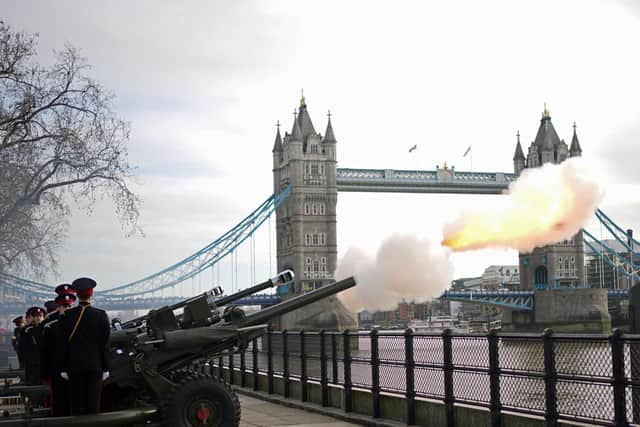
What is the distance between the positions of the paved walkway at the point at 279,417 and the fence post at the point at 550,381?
12.9 feet

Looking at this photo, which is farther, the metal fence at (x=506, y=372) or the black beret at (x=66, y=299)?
the black beret at (x=66, y=299)

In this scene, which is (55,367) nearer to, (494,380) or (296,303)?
(296,303)

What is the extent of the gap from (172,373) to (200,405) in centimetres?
71

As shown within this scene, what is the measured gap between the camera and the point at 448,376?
10609 millimetres

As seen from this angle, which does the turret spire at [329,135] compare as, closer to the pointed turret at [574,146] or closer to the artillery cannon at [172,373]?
the pointed turret at [574,146]

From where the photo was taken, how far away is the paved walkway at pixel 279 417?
41.5 feet

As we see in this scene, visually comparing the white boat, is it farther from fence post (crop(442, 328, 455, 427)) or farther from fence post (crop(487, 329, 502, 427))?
fence post (crop(487, 329, 502, 427))

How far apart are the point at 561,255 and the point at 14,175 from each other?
107407 mm

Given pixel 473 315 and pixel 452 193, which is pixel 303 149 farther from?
pixel 473 315

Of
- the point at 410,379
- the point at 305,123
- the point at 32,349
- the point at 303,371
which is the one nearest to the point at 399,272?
the point at 410,379

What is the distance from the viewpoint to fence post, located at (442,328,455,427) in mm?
10586

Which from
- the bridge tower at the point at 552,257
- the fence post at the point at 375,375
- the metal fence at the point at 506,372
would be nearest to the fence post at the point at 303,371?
the metal fence at the point at 506,372

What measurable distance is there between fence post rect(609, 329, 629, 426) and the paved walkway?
4.91 meters

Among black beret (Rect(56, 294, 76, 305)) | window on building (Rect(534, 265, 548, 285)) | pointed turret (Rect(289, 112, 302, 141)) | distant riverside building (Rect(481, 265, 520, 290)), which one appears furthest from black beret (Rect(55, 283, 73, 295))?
distant riverside building (Rect(481, 265, 520, 290))
